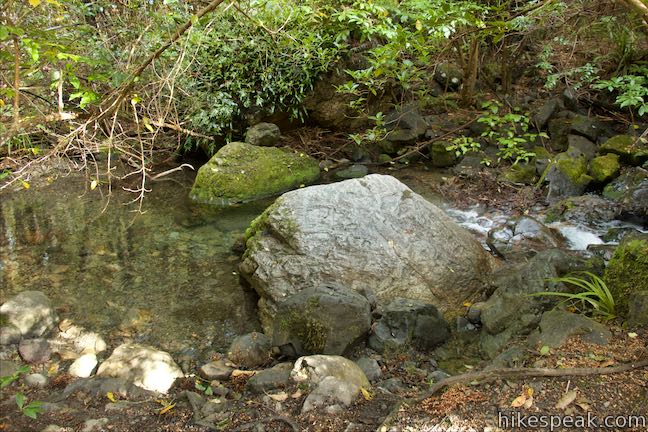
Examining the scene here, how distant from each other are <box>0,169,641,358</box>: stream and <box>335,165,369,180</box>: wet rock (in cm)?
115

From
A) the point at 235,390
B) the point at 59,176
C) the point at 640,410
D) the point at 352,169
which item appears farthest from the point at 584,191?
the point at 59,176

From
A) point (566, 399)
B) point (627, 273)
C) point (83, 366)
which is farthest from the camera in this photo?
point (83, 366)

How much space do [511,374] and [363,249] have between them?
2.09 m

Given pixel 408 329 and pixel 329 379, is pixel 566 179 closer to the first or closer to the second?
pixel 408 329

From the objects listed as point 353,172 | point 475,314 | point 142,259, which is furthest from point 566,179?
point 142,259

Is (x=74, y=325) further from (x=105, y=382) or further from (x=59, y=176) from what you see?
(x=59, y=176)

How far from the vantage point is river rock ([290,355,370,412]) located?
295 centimetres

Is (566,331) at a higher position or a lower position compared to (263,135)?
higher

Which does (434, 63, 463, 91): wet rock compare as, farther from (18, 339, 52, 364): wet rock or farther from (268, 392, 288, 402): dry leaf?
(18, 339, 52, 364): wet rock

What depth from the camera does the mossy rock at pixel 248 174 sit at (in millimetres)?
7824

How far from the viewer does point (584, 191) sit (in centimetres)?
736

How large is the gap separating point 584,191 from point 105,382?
660cm

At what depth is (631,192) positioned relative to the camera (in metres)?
6.68

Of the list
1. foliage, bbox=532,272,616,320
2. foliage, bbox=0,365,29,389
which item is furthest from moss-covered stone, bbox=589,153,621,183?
foliage, bbox=0,365,29,389
